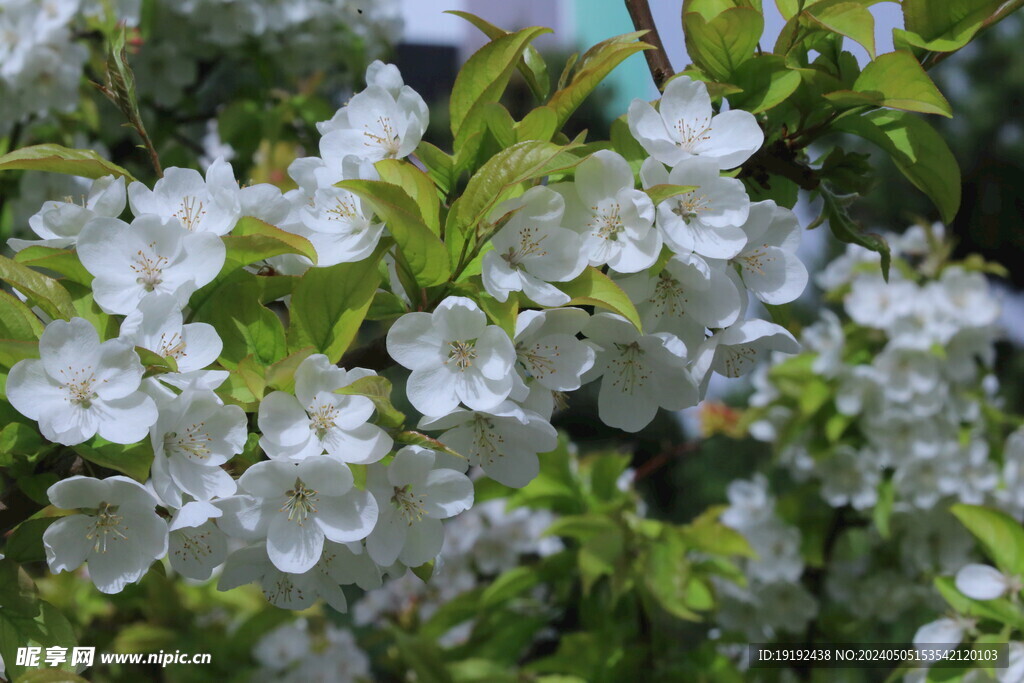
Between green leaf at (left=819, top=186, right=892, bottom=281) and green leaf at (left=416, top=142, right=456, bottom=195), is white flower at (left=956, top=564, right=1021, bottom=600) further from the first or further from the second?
green leaf at (left=416, top=142, right=456, bottom=195)

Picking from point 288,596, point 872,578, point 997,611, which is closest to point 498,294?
point 288,596

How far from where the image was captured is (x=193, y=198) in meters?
0.65

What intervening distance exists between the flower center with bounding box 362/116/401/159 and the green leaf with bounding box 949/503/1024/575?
0.75 meters

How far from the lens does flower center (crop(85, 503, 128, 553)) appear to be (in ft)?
1.88

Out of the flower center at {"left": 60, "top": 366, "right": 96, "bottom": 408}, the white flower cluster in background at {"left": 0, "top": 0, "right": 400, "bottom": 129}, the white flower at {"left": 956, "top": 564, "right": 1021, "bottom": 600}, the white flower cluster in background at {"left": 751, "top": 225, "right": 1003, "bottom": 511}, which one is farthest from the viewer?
the white flower cluster in background at {"left": 751, "top": 225, "right": 1003, "bottom": 511}

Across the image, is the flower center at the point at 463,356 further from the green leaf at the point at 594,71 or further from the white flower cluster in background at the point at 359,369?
the green leaf at the point at 594,71

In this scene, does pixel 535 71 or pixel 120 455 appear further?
pixel 535 71

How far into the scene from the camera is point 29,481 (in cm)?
59

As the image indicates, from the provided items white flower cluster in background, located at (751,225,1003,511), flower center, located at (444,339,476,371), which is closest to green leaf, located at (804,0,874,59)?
flower center, located at (444,339,476,371)

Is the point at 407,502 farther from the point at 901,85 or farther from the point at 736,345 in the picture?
the point at 901,85

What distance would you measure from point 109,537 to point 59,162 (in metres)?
0.27

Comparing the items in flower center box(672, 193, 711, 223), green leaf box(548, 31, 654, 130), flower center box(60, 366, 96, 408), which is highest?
green leaf box(548, 31, 654, 130)

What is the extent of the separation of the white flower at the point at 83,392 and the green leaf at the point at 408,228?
0.57 feet

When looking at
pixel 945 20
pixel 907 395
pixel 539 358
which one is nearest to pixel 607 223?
pixel 539 358
